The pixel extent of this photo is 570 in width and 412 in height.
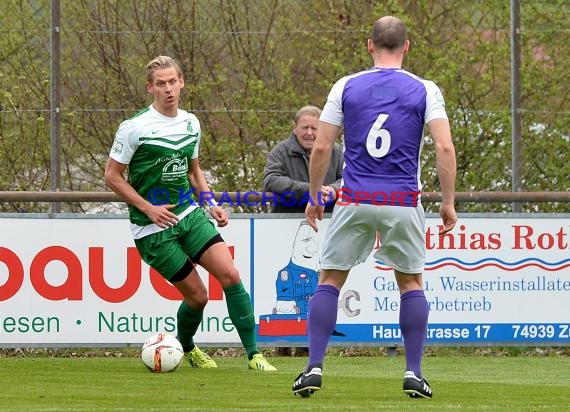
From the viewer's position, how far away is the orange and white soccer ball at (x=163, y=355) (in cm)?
940

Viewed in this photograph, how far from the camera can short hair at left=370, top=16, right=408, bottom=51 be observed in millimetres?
7449

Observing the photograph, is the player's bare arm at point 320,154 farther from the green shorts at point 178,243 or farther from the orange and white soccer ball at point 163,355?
the orange and white soccer ball at point 163,355

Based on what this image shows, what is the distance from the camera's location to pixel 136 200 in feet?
30.3

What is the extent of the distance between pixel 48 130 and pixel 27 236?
6.54 feet

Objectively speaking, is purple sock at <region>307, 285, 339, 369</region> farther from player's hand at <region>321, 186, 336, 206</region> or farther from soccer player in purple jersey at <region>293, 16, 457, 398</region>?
player's hand at <region>321, 186, 336, 206</region>

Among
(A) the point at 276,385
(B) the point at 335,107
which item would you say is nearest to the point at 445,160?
(B) the point at 335,107

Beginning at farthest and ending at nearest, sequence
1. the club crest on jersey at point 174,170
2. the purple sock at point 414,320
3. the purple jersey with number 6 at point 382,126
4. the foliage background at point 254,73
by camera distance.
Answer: the foliage background at point 254,73, the club crest on jersey at point 174,170, the purple sock at point 414,320, the purple jersey with number 6 at point 382,126

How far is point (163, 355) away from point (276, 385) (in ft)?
4.15

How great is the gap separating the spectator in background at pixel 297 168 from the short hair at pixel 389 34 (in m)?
3.97

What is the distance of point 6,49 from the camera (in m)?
14.1

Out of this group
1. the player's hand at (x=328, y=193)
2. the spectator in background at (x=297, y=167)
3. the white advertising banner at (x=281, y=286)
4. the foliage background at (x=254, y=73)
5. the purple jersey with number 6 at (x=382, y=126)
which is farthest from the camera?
the foliage background at (x=254, y=73)

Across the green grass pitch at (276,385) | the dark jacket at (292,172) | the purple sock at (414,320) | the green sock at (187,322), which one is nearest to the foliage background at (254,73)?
the dark jacket at (292,172)

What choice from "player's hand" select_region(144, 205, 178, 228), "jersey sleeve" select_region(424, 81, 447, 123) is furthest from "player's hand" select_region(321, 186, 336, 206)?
"jersey sleeve" select_region(424, 81, 447, 123)

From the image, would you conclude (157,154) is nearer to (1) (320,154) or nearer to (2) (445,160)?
(1) (320,154)
